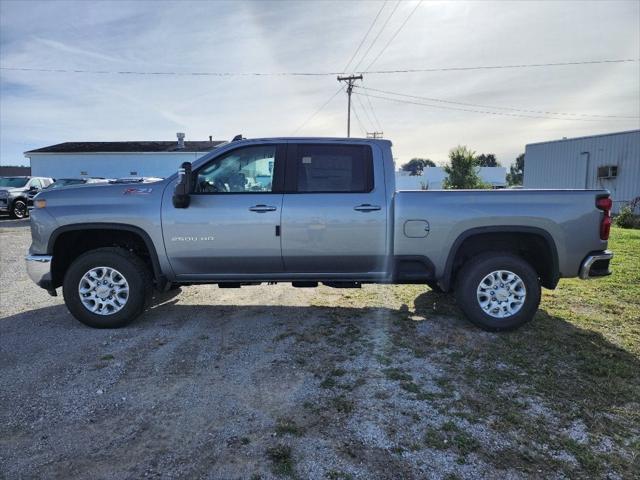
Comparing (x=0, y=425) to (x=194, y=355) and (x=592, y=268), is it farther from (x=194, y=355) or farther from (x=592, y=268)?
(x=592, y=268)

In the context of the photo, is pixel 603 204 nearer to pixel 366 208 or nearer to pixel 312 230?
pixel 366 208

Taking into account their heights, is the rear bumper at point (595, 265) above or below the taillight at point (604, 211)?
below

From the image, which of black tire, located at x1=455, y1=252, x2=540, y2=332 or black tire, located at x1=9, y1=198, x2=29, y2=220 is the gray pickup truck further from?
black tire, located at x1=9, y1=198, x2=29, y2=220

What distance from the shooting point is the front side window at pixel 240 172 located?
4934 millimetres

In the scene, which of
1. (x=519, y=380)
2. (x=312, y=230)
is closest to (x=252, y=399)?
(x=312, y=230)

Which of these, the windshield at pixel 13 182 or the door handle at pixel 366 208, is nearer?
the door handle at pixel 366 208

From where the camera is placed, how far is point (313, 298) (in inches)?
252

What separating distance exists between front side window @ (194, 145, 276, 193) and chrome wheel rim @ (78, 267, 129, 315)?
132cm

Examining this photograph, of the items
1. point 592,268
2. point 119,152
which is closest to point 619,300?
point 592,268

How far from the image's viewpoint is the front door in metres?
4.82

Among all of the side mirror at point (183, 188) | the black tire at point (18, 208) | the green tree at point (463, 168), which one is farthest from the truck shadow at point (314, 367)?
the green tree at point (463, 168)

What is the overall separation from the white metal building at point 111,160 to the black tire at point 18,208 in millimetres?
14094

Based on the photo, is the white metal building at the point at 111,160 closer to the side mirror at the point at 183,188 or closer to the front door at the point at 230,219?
the front door at the point at 230,219

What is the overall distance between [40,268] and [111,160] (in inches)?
1312
